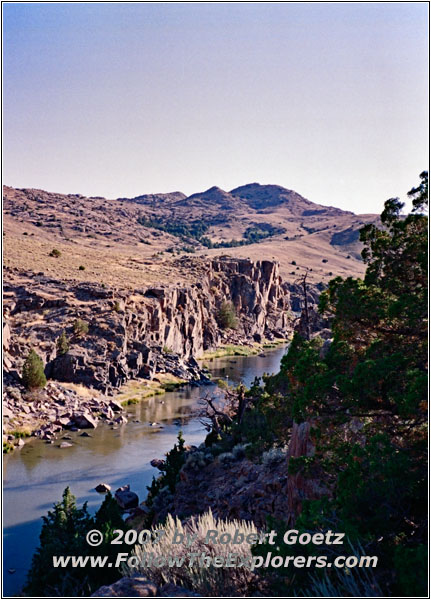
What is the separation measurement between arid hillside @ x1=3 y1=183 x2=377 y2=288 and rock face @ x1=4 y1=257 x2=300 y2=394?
12.4ft

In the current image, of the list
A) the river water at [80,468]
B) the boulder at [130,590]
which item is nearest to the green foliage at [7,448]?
the river water at [80,468]

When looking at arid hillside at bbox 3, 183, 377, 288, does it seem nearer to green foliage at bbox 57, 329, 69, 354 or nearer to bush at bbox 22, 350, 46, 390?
green foliage at bbox 57, 329, 69, 354

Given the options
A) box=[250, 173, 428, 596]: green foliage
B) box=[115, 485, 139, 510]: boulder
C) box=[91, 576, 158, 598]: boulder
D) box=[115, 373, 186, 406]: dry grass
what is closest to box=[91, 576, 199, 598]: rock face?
box=[91, 576, 158, 598]: boulder

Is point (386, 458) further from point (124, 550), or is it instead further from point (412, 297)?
point (124, 550)

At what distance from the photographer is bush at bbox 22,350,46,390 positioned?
34969 mm

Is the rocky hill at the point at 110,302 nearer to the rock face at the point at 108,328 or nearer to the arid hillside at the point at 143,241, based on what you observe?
the rock face at the point at 108,328

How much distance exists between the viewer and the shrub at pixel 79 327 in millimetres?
43469

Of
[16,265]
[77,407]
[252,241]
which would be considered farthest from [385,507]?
[252,241]

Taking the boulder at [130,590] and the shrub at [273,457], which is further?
the shrub at [273,457]

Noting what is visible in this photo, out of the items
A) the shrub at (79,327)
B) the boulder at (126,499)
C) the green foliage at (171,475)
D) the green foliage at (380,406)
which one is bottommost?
the boulder at (126,499)

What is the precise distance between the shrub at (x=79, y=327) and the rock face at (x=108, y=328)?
83mm

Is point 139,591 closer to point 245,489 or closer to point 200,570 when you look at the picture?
point 200,570

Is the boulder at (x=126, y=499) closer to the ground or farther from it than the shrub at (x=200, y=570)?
closer to the ground

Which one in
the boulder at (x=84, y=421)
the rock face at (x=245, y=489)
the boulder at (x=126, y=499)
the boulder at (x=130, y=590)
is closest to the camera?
the boulder at (x=130, y=590)
